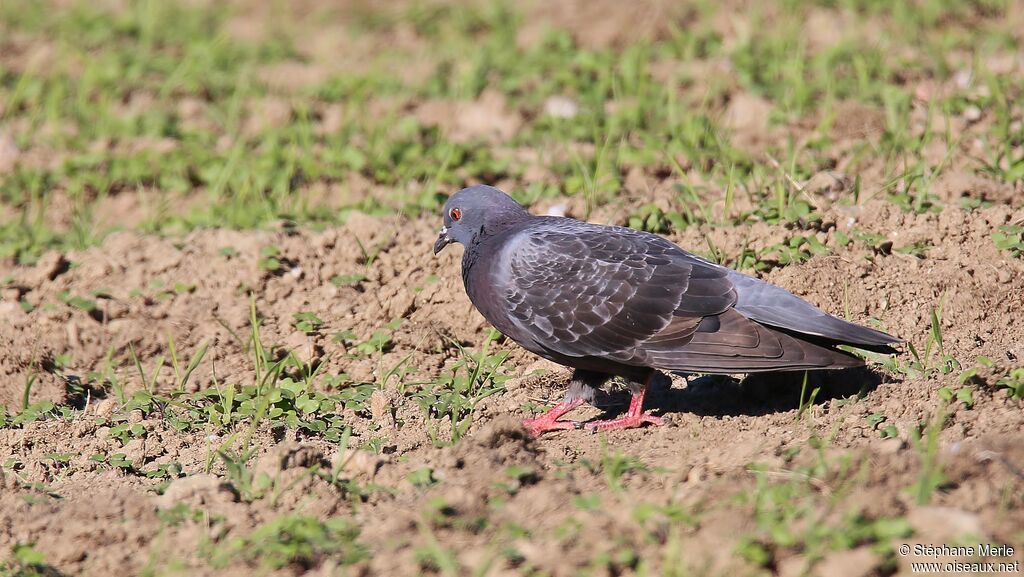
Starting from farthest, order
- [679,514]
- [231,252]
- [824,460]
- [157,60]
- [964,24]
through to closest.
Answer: [157,60] < [964,24] < [231,252] < [824,460] < [679,514]

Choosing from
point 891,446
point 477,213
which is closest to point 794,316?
point 891,446

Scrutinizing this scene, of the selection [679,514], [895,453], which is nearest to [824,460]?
[895,453]

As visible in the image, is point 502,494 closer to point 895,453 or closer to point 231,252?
point 895,453

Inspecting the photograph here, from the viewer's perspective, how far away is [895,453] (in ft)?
12.7

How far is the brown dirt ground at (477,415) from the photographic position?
11.6ft

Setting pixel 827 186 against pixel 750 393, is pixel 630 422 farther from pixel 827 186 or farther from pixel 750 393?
pixel 827 186

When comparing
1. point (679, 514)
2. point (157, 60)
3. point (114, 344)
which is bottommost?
point (114, 344)

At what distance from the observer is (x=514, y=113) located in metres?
8.04

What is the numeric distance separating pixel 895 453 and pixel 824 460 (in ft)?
0.93

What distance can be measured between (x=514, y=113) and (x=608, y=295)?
365cm

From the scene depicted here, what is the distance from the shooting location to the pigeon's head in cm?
522

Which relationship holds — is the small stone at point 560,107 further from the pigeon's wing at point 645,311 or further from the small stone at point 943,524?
the small stone at point 943,524

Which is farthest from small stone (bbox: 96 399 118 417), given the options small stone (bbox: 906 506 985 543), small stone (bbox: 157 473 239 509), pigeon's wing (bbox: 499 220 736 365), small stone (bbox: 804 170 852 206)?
small stone (bbox: 804 170 852 206)

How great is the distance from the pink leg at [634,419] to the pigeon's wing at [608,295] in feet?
0.86
